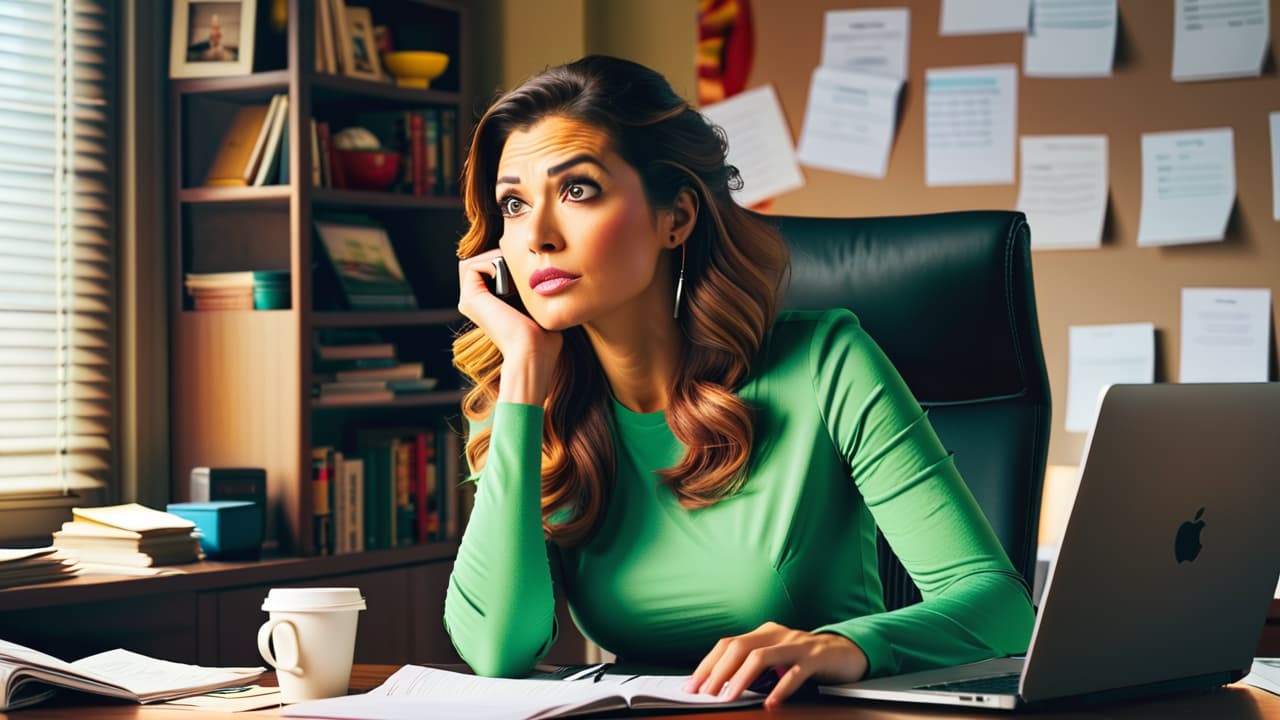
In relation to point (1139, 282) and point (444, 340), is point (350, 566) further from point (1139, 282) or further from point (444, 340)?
point (1139, 282)

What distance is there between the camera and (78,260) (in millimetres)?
2840

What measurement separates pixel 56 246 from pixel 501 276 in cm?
158

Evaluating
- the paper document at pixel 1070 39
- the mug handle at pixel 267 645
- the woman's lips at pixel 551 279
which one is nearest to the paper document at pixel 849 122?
the paper document at pixel 1070 39

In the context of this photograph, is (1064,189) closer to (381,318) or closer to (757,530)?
(381,318)

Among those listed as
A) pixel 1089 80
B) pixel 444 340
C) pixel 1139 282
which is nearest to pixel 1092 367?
pixel 1139 282

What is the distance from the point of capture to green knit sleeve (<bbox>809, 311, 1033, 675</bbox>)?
121 centimetres

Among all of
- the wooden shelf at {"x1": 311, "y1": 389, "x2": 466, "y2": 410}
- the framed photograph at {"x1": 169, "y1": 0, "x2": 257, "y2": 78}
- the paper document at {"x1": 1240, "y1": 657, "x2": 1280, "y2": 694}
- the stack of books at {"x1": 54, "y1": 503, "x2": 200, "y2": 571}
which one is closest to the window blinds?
the framed photograph at {"x1": 169, "y1": 0, "x2": 257, "y2": 78}

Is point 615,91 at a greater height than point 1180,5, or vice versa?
point 1180,5

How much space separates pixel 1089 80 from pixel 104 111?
2.01 m

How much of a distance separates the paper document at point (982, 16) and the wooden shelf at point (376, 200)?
44.1 inches

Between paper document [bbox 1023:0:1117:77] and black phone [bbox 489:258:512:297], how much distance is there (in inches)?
66.5

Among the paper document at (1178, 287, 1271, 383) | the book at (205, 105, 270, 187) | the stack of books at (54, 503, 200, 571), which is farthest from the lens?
the book at (205, 105, 270, 187)

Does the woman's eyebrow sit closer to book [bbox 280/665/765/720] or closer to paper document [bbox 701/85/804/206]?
book [bbox 280/665/765/720]

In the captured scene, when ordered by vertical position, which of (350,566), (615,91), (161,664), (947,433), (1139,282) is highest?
(615,91)
